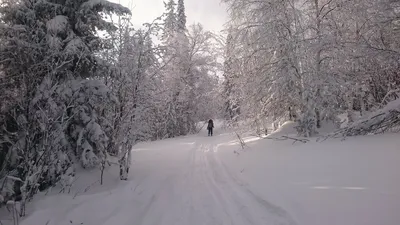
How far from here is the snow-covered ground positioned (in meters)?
4.83

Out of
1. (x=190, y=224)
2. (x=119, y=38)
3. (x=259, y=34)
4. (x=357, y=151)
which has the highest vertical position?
(x=259, y=34)

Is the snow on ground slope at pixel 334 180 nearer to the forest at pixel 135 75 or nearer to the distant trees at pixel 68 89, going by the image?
the forest at pixel 135 75

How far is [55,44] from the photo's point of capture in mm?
6824

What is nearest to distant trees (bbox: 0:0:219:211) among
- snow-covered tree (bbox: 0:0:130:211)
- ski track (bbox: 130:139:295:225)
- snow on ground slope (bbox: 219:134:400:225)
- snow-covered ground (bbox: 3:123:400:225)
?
snow-covered tree (bbox: 0:0:130:211)

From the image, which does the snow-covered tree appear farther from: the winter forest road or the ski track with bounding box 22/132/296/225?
the winter forest road

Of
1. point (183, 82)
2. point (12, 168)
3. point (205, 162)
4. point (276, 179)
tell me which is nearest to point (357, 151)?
point (276, 179)

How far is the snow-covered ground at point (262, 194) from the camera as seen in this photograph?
4.83 metres

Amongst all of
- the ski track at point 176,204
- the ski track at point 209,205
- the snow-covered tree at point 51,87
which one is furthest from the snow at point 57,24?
the ski track at point 209,205

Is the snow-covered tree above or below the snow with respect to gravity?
below

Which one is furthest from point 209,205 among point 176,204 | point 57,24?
point 57,24

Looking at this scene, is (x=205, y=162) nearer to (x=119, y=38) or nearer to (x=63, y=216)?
(x=119, y=38)

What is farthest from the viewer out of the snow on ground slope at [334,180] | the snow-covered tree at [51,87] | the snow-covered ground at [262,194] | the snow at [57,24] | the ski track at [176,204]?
the snow at [57,24]

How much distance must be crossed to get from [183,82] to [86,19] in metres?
20.0

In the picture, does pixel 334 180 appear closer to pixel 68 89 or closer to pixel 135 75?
pixel 135 75
